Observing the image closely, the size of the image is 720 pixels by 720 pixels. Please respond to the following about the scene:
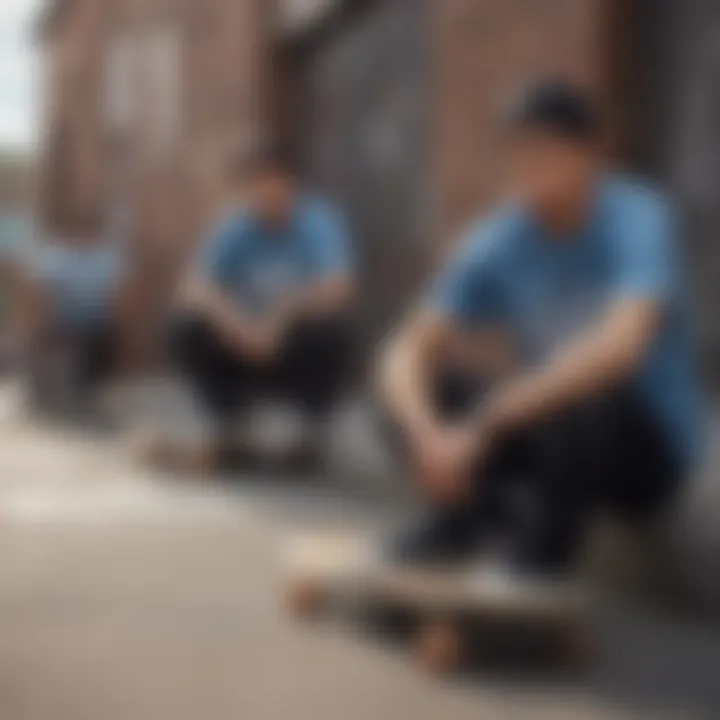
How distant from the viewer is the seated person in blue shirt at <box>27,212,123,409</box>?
2158 mm

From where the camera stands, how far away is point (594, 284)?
3.58 ft

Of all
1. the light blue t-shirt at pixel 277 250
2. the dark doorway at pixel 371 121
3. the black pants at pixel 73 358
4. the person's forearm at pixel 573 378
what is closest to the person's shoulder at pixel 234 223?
the light blue t-shirt at pixel 277 250

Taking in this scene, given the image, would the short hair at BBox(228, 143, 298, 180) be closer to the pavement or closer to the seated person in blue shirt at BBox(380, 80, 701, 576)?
the pavement

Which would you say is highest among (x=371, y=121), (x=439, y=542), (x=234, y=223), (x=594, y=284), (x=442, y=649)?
(x=371, y=121)

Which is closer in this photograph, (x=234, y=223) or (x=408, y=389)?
(x=408, y=389)

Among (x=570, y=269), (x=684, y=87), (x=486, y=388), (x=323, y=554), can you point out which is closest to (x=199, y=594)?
(x=323, y=554)

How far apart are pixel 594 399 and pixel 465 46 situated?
36.3 inches

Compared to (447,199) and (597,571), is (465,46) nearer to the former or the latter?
(447,199)

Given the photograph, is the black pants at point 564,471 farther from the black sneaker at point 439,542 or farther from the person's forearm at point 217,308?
the person's forearm at point 217,308

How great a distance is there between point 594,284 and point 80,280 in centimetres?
123

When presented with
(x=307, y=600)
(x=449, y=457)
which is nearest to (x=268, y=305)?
(x=307, y=600)

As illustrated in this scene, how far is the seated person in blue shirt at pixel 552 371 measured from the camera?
3.38 feet

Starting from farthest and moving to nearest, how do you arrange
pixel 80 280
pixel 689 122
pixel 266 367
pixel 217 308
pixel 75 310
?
pixel 75 310 < pixel 80 280 < pixel 266 367 < pixel 217 308 < pixel 689 122

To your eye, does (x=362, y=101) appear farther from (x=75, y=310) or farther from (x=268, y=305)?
(x=75, y=310)
